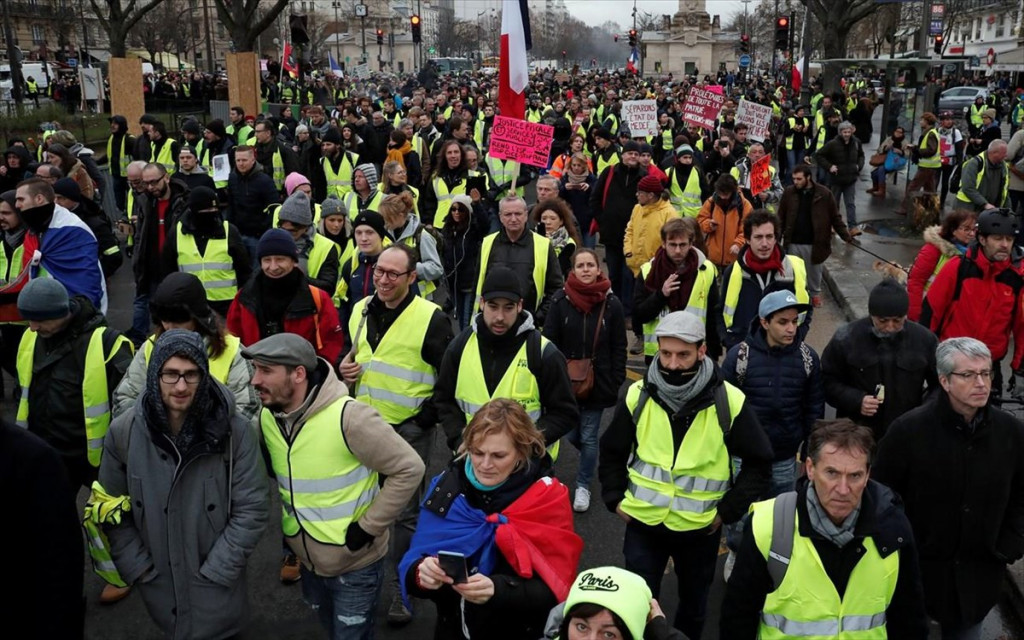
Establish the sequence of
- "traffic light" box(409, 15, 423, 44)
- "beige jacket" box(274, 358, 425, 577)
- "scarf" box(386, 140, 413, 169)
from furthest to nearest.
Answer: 1. "traffic light" box(409, 15, 423, 44)
2. "scarf" box(386, 140, 413, 169)
3. "beige jacket" box(274, 358, 425, 577)

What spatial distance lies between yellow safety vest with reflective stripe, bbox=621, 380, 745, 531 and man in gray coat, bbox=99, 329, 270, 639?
1609 millimetres

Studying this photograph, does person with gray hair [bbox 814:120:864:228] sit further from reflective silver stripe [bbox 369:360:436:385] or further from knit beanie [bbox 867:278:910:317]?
reflective silver stripe [bbox 369:360:436:385]

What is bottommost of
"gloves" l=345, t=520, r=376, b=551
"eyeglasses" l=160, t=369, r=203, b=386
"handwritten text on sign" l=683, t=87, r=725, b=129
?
"gloves" l=345, t=520, r=376, b=551

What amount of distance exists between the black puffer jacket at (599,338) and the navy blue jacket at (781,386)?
38.4 inches

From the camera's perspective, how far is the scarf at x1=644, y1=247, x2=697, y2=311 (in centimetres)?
680

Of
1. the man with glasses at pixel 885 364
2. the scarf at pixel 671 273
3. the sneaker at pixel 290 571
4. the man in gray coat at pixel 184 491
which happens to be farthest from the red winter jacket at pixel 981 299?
the man in gray coat at pixel 184 491

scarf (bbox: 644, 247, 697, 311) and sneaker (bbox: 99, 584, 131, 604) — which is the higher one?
scarf (bbox: 644, 247, 697, 311)

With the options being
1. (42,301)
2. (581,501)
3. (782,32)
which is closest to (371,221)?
(581,501)

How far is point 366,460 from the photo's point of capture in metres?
3.80

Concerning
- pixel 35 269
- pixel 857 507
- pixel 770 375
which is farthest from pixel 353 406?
pixel 35 269

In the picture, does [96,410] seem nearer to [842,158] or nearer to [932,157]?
[842,158]

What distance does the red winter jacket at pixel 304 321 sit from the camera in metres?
5.62

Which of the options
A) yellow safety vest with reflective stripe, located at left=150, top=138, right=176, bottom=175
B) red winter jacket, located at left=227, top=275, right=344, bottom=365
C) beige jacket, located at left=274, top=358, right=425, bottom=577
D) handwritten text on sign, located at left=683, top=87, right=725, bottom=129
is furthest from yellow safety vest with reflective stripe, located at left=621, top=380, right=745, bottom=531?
handwritten text on sign, located at left=683, top=87, right=725, bottom=129

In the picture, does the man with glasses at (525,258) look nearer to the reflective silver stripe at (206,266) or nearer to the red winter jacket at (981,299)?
the reflective silver stripe at (206,266)
